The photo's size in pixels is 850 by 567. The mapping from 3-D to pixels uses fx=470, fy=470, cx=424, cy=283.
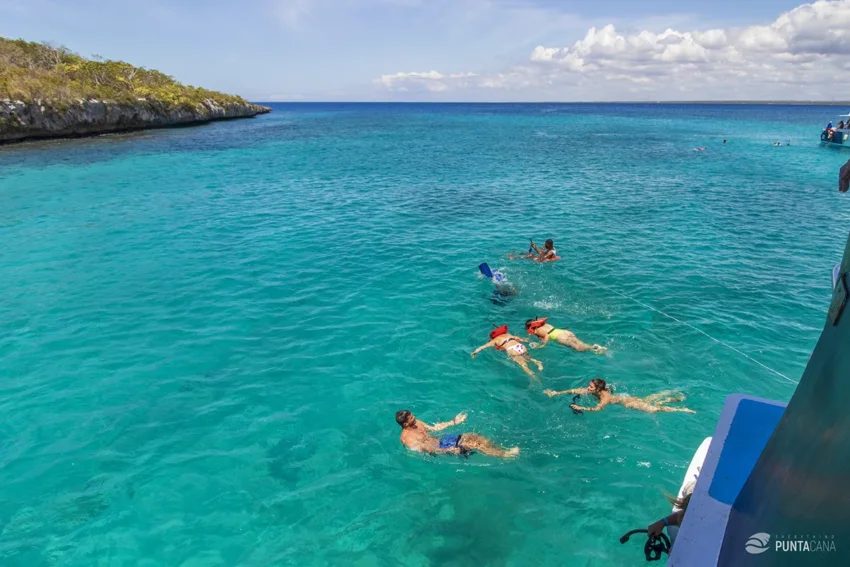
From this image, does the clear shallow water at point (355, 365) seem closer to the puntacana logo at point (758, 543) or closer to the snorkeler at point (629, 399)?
the snorkeler at point (629, 399)

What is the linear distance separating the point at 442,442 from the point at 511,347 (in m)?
4.12

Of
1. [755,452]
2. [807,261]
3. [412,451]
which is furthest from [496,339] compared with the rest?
[807,261]

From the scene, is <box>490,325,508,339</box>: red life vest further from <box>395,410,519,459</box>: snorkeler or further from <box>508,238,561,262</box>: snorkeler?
<box>508,238,561,262</box>: snorkeler

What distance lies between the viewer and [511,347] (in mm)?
13617

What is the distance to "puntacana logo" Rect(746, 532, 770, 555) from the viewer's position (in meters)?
3.15

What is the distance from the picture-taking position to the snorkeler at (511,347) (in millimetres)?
13273

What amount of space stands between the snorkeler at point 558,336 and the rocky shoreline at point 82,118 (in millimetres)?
67392

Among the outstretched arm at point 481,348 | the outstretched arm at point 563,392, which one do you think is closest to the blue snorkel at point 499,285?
the outstretched arm at point 481,348

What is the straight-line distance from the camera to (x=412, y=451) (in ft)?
34.8

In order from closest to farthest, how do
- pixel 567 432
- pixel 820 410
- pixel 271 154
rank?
pixel 820 410 → pixel 567 432 → pixel 271 154

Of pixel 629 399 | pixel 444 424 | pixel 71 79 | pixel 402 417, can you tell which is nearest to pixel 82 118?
pixel 71 79

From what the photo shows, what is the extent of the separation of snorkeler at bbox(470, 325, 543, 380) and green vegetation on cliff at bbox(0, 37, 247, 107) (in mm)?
68510

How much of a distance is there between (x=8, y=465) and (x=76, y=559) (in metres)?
3.58

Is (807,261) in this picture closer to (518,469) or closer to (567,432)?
(567,432)
